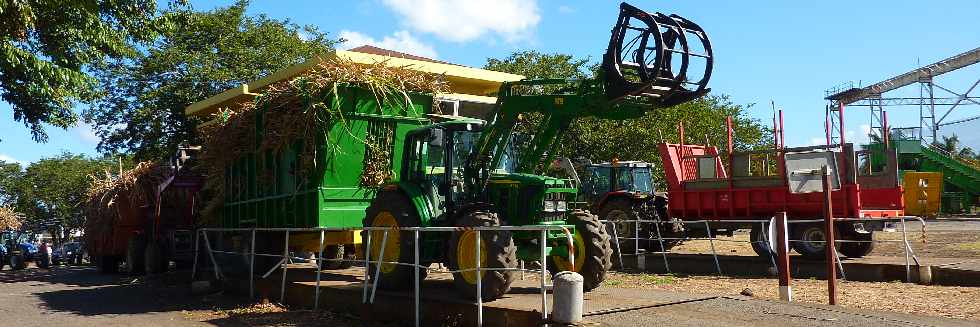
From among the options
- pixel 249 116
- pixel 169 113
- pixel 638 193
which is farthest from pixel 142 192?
pixel 638 193

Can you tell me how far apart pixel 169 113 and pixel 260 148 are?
1322 centimetres

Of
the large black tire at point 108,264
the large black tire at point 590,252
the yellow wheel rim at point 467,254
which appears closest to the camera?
the yellow wheel rim at point 467,254

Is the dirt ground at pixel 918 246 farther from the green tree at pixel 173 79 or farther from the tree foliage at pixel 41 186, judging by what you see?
the tree foliage at pixel 41 186

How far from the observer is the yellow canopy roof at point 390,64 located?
41.9 ft

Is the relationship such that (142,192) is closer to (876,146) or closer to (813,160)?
(813,160)

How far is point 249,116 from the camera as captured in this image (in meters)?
12.7

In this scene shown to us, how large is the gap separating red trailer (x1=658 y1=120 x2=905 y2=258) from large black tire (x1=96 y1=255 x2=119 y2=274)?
45.9ft

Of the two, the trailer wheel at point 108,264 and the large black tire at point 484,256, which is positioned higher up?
the large black tire at point 484,256

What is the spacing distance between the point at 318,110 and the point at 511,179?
351 cm

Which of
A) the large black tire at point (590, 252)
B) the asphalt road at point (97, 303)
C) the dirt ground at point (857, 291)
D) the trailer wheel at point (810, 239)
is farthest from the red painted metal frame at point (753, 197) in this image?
the asphalt road at point (97, 303)

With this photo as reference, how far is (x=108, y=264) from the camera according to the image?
65.6 ft

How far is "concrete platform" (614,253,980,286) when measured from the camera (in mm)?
12328

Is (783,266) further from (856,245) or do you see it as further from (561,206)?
(856,245)

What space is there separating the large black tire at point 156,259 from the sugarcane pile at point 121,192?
1.49 m
